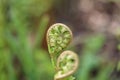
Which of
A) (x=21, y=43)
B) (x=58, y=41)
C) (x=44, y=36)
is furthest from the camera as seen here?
(x=44, y=36)

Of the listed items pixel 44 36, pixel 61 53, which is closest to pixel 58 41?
pixel 61 53

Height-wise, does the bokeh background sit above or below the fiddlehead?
below

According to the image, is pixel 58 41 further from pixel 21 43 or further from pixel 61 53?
pixel 21 43

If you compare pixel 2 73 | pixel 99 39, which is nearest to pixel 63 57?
pixel 2 73

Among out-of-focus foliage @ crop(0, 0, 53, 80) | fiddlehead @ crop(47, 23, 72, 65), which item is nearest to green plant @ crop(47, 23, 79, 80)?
fiddlehead @ crop(47, 23, 72, 65)

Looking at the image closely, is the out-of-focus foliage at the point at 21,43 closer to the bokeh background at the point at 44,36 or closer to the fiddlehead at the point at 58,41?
the bokeh background at the point at 44,36

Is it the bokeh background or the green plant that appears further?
the bokeh background

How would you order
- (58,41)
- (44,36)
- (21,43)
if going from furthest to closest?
(44,36)
(21,43)
(58,41)

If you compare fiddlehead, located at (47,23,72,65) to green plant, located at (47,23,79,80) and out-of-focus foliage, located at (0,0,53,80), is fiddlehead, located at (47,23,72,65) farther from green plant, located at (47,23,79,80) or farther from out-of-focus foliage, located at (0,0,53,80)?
out-of-focus foliage, located at (0,0,53,80)
